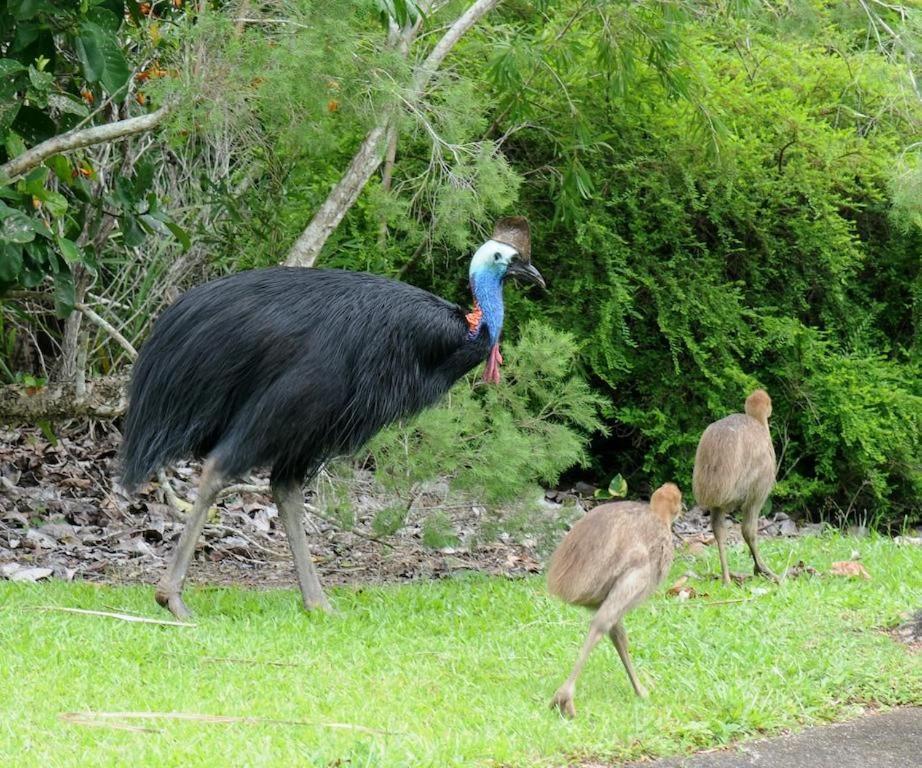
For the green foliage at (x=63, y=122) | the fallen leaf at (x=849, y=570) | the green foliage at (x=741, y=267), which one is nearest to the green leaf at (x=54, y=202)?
the green foliage at (x=63, y=122)

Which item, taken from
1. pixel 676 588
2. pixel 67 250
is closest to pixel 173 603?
pixel 67 250

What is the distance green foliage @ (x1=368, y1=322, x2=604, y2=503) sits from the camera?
23.3 ft

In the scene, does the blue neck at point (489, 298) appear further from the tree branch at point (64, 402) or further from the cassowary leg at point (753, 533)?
the tree branch at point (64, 402)

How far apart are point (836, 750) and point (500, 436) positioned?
3.14m

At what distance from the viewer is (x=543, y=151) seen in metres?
9.22

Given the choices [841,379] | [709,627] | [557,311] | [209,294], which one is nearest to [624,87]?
[557,311]

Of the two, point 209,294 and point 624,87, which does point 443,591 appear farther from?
point 624,87

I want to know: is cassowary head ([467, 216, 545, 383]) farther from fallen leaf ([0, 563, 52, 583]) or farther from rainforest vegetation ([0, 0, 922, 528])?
fallen leaf ([0, 563, 52, 583])

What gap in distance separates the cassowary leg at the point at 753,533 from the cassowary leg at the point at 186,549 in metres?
2.37

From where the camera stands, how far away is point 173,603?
571 centimetres

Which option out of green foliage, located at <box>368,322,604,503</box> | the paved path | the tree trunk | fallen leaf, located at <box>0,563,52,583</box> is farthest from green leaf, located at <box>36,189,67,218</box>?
the paved path

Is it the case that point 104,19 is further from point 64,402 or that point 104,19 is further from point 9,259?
point 64,402

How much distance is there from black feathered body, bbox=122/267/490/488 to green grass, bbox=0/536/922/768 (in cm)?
72

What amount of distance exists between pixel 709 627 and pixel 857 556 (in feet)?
6.04
